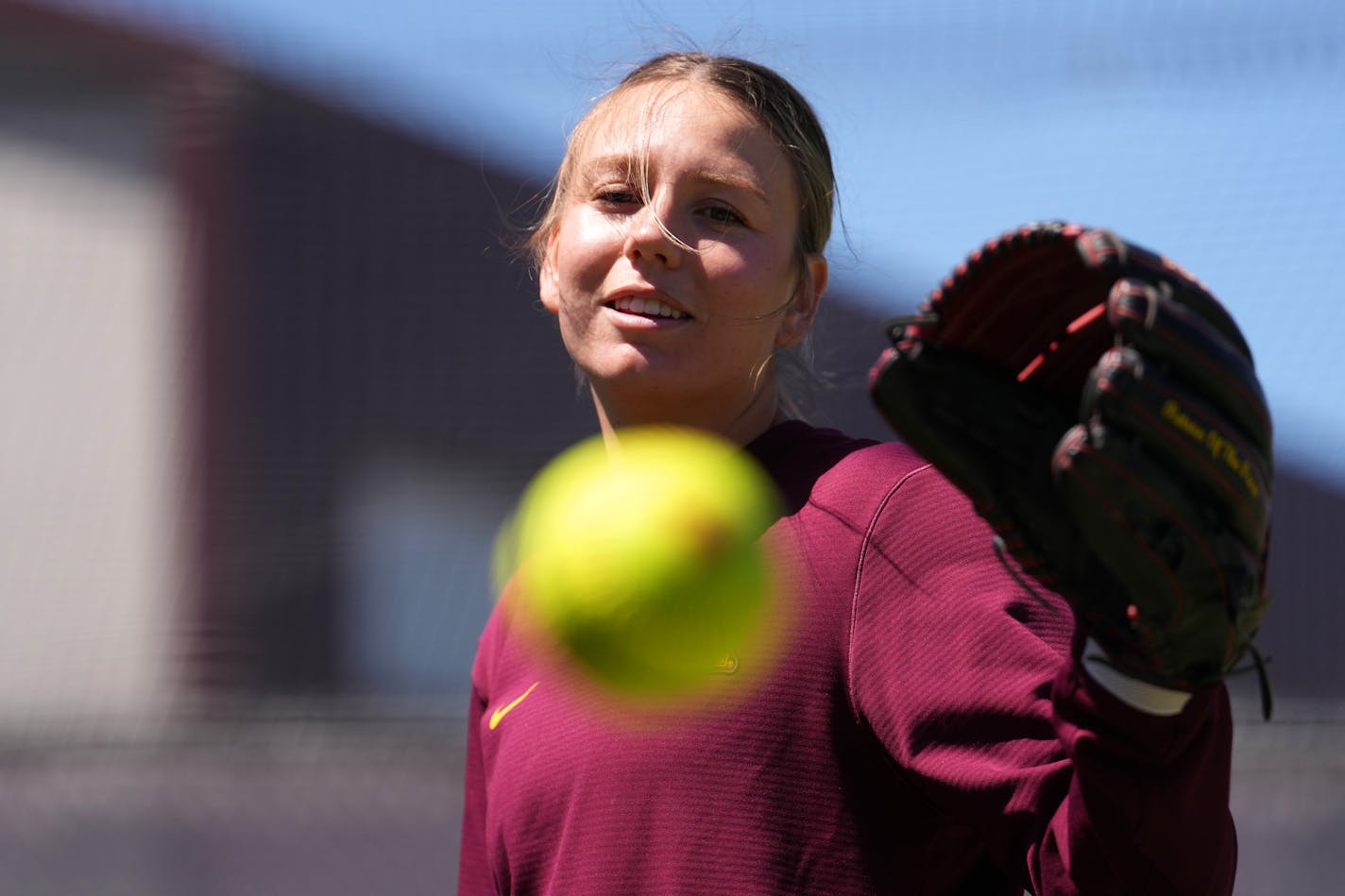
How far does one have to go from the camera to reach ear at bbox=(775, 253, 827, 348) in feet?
5.80

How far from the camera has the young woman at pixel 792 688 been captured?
110 centimetres

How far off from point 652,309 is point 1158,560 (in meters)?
0.72

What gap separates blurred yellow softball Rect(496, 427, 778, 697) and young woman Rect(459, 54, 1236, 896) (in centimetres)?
4

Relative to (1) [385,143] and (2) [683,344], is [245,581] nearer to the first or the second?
(1) [385,143]

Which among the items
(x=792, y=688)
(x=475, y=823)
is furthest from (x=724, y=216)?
(x=475, y=823)

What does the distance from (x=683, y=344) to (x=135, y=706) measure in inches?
221

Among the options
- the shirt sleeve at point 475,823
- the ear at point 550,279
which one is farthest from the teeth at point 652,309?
the shirt sleeve at point 475,823

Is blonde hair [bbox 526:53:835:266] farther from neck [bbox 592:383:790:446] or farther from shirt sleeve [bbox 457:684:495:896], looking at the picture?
shirt sleeve [bbox 457:684:495:896]

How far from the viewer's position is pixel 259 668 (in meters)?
6.46

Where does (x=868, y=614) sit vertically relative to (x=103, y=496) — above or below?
above

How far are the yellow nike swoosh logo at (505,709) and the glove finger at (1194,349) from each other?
0.84m

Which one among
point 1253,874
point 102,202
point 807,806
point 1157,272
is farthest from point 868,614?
point 102,202

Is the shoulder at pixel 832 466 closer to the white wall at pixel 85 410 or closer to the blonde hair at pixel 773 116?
the blonde hair at pixel 773 116

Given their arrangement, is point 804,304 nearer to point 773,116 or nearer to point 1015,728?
point 773,116
